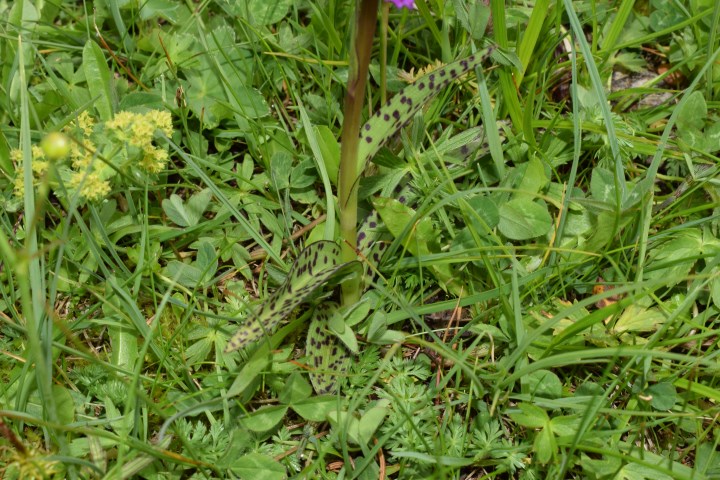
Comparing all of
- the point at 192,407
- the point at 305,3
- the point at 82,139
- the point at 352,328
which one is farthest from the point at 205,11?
the point at 192,407

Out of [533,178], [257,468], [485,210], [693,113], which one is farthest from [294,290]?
[693,113]

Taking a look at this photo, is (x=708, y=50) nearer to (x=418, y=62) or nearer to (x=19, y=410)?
(x=418, y=62)

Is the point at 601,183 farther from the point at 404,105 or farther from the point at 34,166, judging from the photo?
the point at 34,166

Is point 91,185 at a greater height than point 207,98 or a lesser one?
lesser

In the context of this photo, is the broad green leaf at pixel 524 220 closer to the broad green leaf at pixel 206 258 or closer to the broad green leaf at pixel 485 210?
the broad green leaf at pixel 485 210

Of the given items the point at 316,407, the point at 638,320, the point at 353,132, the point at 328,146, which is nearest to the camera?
the point at 353,132

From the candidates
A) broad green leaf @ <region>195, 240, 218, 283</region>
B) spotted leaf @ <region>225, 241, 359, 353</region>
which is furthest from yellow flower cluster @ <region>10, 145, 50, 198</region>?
spotted leaf @ <region>225, 241, 359, 353</region>
